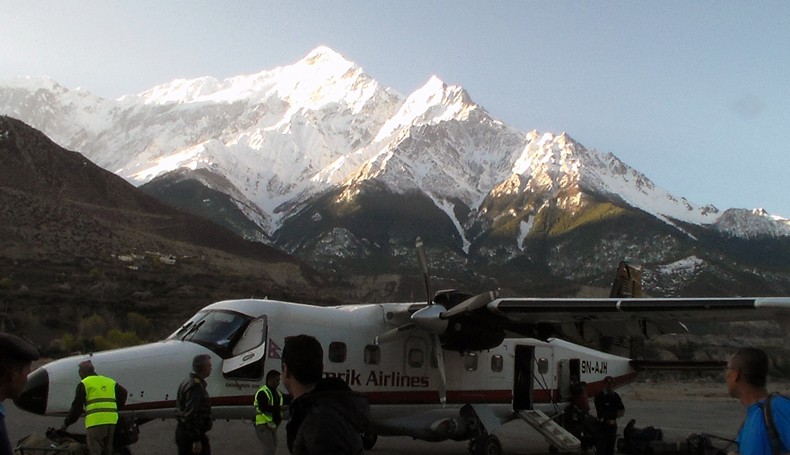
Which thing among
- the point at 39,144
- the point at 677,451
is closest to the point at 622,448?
the point at 677,451

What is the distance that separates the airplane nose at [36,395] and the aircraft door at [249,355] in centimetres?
299

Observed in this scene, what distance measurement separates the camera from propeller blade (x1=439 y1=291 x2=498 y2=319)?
13.3 metres

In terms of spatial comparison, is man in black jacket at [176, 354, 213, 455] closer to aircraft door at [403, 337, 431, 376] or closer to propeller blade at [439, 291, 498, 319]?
propeller blade at [439, 291, 498, 319]

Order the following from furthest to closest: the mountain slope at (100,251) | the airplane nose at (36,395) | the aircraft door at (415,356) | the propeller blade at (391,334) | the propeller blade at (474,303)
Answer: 1. the mountain slope at (100,251)
2. the aircraft door at (415,356)
3. the propeller blade at (391,334)
4. the propeller blade at (474,303)
5. the airplane nose at (36,395)

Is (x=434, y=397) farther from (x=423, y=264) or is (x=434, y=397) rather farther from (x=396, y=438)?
(x=396, y=438)

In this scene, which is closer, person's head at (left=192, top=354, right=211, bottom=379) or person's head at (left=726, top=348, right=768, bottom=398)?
person's head at (left=726, top=348, right=768, bottom=398)

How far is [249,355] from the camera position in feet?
41.5

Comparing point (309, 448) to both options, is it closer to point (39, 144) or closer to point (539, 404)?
point (539, 404)

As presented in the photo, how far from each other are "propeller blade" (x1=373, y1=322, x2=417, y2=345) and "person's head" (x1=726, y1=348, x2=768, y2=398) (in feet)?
31.7

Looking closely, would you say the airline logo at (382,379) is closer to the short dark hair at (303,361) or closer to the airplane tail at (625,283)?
the airplane tail at (625,283)

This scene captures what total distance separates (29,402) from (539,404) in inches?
420

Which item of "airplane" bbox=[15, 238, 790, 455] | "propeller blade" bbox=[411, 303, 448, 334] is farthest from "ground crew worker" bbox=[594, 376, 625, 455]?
"propeller blade" bbox=[411, 303, 448, 334]

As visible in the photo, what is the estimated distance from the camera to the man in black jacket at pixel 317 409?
385 cm

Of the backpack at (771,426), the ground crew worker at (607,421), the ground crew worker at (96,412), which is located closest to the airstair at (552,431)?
the ground crew worker at (607,421)
